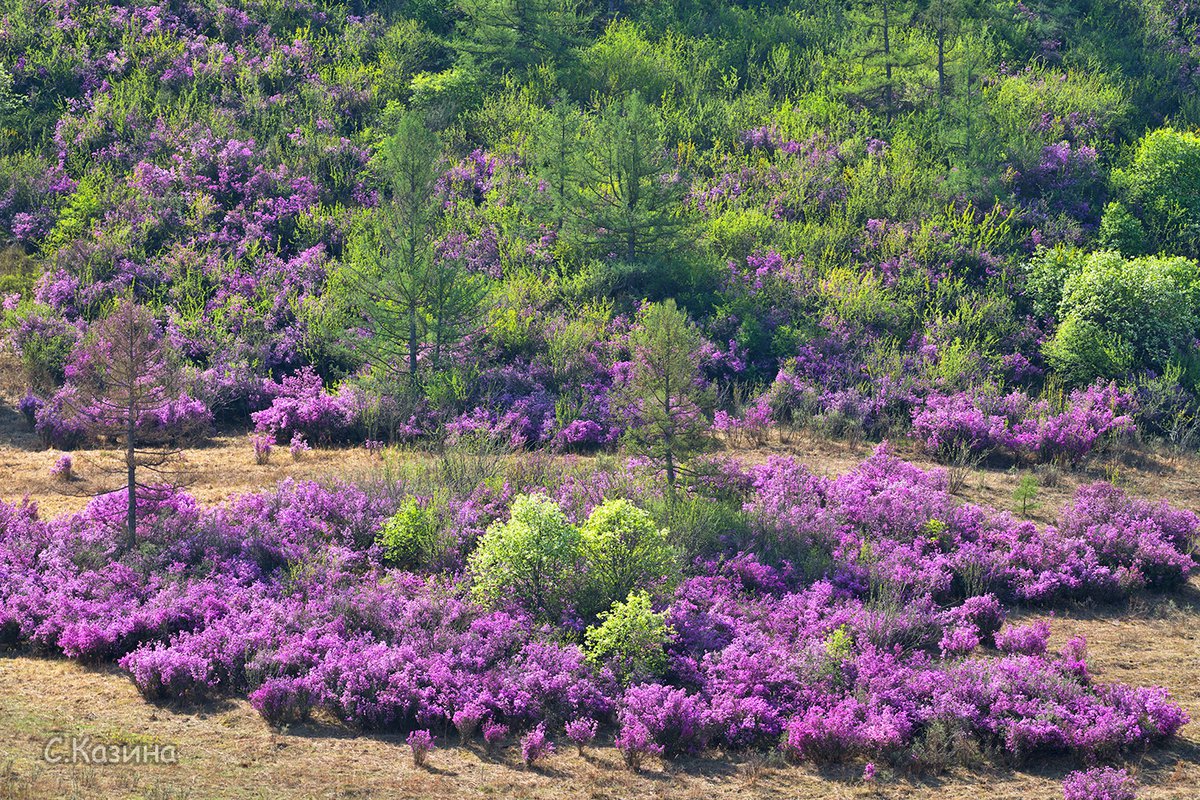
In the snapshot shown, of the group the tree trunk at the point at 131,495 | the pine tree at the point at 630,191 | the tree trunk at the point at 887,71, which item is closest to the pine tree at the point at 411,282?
the pine tree at the point at 630,191

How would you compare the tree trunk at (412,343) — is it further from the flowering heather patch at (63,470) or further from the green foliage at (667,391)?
the flowering heather patch at (63,470)

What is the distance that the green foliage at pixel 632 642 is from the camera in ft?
46.3

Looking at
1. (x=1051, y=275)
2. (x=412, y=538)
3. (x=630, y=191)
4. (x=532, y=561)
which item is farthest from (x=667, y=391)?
(x=1051, y=275)

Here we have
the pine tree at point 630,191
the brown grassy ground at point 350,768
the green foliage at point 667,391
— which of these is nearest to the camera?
the brown grassy ground at point 350,768

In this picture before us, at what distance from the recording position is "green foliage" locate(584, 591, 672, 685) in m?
14.1

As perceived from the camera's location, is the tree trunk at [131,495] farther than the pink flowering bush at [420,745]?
Yes

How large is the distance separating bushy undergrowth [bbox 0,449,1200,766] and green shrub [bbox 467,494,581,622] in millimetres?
31

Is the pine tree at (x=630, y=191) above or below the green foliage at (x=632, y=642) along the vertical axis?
above

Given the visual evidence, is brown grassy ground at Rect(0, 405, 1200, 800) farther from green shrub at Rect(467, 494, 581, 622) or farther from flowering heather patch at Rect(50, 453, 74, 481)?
flowering heather patch at Rect(50, 453, 74, 481)

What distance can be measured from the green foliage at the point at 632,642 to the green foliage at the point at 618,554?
1.00 m

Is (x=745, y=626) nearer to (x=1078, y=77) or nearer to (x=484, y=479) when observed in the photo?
(x=484, y=479)

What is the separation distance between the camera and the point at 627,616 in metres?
14.3

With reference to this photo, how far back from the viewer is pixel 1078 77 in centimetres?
3319

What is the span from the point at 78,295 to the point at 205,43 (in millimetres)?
11068
